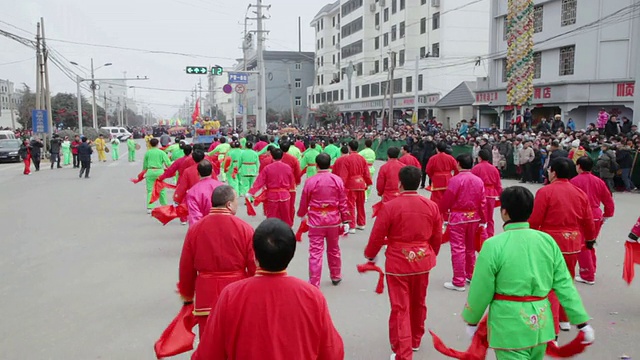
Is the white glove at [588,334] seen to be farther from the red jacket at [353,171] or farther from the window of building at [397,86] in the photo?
the window of building at [397,86]

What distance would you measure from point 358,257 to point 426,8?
41149mm

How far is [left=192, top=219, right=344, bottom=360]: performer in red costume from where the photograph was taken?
2596 millimetres

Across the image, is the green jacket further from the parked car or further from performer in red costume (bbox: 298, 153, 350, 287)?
the parked car

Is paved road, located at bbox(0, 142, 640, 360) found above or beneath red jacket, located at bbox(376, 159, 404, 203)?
beneath

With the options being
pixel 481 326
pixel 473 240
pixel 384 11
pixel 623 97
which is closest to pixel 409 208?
pixel 481 326

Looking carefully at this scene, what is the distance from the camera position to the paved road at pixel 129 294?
5.51 metres

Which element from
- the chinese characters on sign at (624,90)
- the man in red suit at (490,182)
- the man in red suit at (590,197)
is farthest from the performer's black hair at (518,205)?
the chinese characters on sign at (624,90)

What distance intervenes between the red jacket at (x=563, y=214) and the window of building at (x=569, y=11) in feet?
86.7

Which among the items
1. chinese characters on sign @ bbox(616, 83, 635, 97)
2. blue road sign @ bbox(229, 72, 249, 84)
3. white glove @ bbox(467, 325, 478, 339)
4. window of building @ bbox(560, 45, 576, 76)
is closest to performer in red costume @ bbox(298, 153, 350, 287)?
white glove @ bbox(467, 325, 478, 339)

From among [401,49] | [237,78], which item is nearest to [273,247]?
[237,78]

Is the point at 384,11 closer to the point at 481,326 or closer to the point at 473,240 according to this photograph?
the point at 473,240

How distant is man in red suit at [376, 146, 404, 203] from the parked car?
29.3 m

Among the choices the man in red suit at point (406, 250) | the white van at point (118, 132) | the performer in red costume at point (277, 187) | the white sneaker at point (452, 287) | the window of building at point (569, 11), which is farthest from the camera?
the white van at point (118, 132)

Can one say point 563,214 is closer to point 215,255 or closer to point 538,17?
point 215,255
